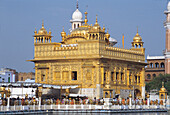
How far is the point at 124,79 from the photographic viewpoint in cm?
6919

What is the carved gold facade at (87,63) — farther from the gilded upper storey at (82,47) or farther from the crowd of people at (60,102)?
the crowd of people at (60,102)

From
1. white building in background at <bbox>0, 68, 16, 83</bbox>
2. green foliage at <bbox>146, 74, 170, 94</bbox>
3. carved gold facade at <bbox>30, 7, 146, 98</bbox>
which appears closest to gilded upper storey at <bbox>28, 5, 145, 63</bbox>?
carved gold facade at <bbox>30, 7, 146, 98</bbox>

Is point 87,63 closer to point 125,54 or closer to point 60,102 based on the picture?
point 125,54

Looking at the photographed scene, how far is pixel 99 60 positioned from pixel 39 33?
8.74m

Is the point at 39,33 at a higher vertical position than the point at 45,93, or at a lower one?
higher

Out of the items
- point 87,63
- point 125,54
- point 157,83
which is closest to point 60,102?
point 87,63

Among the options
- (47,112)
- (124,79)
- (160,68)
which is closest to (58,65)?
(124,79)

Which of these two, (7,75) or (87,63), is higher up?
(7,75)

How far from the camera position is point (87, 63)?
6488cm

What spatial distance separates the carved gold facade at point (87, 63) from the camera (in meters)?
64.3

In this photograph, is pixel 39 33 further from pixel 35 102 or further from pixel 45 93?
pixel 35 102

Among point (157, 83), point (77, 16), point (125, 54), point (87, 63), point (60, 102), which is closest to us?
point (60, 102)

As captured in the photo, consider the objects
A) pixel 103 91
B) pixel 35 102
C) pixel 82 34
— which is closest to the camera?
pixel 35 102

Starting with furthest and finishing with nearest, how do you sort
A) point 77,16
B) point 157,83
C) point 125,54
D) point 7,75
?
point 7,75 < point 157,83 < point 77,16 < point 125,54
